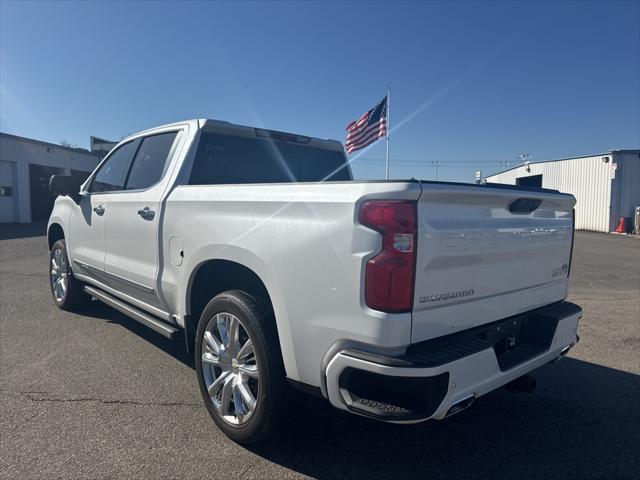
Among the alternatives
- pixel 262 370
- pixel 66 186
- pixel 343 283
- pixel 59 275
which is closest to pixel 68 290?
pixel 59 275

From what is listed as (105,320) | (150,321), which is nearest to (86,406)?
(150,321)

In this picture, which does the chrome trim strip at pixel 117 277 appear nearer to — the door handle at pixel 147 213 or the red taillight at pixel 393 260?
the door handle at pixel 147 213

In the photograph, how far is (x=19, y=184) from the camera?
70.3 feet

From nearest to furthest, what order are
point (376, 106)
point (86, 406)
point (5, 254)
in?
point (86, 406), point (5, 254), point (376, 106)

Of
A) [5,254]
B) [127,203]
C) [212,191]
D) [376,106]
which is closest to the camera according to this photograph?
[212,191]

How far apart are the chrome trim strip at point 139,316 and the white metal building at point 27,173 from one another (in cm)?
2003

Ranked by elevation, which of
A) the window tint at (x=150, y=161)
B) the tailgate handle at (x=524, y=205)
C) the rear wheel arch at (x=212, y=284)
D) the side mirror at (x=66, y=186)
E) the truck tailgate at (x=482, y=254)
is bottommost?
the rear wheel arch at (x=212, y=284)

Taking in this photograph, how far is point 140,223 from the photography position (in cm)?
373

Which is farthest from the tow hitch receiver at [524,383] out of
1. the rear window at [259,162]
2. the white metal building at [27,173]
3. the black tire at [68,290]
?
the white metal building at [27,173]

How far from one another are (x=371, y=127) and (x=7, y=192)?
1729cm

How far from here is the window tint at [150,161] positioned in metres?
3.85

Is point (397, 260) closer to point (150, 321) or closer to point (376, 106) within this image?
point (150, 321)

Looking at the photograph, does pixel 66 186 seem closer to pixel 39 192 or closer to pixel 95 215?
pixel 95 215

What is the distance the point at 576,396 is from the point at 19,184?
24153 millimetres
